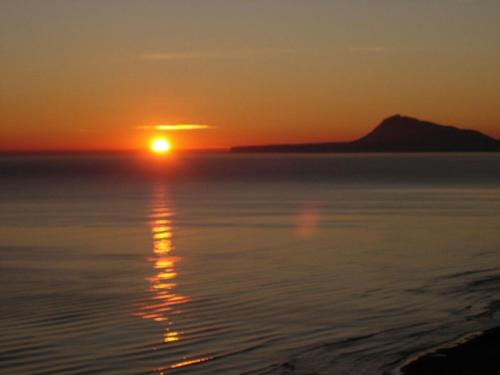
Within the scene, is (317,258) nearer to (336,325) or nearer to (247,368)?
(336,325)

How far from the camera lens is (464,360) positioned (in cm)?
1271

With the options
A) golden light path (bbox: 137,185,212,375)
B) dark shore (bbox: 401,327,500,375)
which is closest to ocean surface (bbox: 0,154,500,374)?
golden light path (bbox: 137,185,212,375)

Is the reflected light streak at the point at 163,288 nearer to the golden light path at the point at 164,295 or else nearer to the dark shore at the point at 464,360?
the golden light path at the point at 164,295

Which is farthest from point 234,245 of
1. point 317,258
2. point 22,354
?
point 22,354

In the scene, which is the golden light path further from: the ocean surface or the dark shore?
the dark shore

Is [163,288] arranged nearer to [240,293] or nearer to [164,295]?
[164,295]

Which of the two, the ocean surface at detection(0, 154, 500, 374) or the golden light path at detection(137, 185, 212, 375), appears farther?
the golden light path at detection(137, 185, 212, 375)

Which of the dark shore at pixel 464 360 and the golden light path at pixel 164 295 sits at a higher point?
the dark shore at pixel 464 360

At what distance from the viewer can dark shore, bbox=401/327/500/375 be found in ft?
40.0

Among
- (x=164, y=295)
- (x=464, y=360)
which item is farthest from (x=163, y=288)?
(x=464, y=360)

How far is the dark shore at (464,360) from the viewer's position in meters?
12.2

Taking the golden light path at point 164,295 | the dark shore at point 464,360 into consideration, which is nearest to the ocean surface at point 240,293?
the golden light path at point 164,295

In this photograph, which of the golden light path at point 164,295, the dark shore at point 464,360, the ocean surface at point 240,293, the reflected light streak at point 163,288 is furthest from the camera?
the reflected light streak at point 163,288

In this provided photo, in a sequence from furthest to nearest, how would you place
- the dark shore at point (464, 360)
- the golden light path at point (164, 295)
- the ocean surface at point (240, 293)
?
the golden light path at point (164, 295) → the ocean surface at point (240, 293) → the dark shore at point (464, 360)
